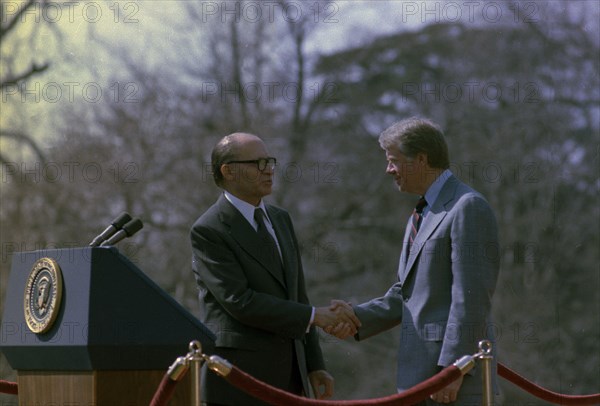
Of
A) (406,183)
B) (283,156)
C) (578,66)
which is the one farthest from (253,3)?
(406,183)

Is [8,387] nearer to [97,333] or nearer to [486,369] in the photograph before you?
Result: [97,333]

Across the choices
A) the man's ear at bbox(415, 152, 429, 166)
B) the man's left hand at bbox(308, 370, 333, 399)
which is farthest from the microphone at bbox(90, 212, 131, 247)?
the man's ear at bbox(415, 152, 429, 166)

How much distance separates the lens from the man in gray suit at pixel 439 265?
454cm

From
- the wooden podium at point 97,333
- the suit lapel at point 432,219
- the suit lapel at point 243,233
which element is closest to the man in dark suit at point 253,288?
the suit lapel at point 243,233

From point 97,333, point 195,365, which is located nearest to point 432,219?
point 195,365

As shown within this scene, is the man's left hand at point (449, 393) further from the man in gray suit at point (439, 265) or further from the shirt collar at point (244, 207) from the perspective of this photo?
the shirt collar at point (244, 207)

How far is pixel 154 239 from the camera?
614 inches

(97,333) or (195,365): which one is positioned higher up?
(97,333)

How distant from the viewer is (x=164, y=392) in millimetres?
4184

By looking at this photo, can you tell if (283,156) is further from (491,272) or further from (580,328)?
(491,272)

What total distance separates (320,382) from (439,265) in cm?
81

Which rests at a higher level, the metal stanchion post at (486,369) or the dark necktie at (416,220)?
the dark necktie at (416,220)

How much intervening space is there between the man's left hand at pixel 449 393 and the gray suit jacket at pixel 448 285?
0.06 m

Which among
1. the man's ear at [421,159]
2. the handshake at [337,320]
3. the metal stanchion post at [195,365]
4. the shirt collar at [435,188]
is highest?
the man's ear at [421,159]
